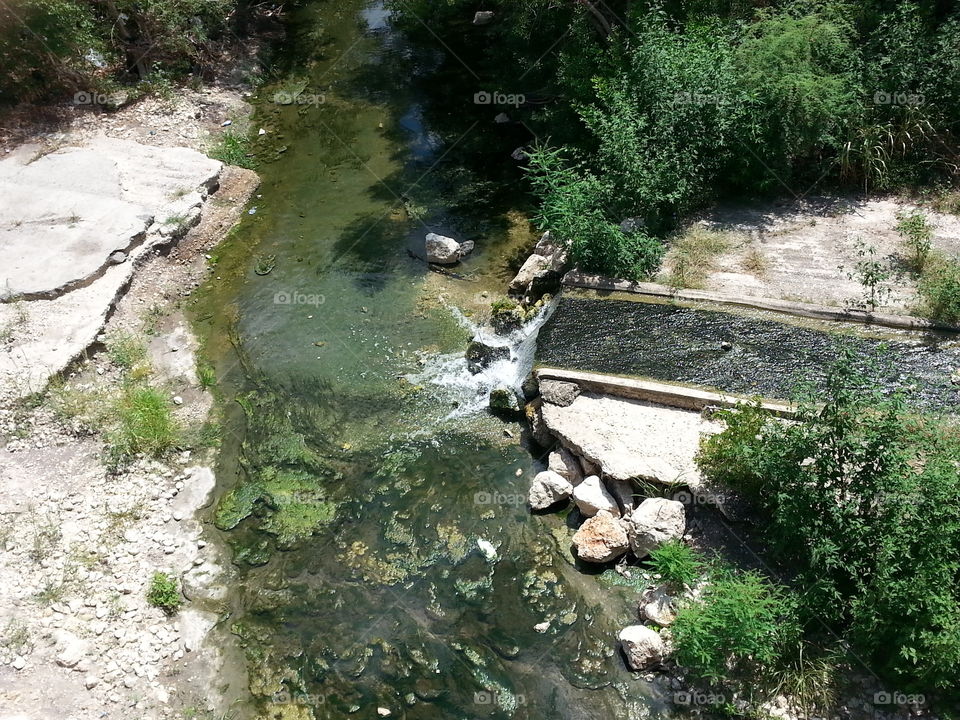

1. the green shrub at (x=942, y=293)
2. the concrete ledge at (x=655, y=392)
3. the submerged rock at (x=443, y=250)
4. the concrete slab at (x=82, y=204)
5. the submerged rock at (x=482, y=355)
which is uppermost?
the green shrub at (x=942, y=293)

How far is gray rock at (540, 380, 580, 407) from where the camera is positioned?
9.31 m

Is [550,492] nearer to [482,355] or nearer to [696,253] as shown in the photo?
[482,355]

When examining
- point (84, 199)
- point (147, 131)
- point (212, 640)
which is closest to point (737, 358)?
point (212, 640)

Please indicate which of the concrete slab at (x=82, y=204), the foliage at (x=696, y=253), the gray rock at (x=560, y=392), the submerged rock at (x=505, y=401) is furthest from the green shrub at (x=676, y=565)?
the concrete slab at (x=82, y=204)

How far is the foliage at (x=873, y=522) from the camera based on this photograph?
6.29 meters

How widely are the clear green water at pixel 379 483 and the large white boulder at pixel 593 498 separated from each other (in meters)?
0.43

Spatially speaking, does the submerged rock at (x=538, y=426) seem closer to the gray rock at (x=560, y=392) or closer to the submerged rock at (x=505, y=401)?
the gray rock at (x=560, y=392)

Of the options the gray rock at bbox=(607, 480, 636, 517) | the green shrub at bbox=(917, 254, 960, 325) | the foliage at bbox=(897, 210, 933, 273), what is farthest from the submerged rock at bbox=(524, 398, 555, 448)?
the foliage at bbox=(897, 210, 933, 273)

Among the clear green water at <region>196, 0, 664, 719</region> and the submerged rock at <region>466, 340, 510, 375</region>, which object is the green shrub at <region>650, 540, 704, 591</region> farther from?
the submerged rock at <region>466, 340, 510, 375</region>

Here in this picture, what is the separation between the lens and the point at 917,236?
10.2 meters

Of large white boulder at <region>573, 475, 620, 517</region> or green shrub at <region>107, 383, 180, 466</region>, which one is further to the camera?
green shrub at <region>107, 383, 180, 466</region>

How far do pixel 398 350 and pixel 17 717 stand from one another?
624 centimetres

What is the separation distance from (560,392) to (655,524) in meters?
2.13

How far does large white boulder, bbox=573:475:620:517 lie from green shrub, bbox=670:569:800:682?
1515 mm
